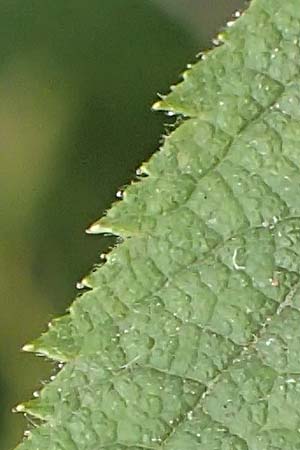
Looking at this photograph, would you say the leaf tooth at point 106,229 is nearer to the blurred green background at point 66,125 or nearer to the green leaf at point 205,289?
the green leaf at point 205,289

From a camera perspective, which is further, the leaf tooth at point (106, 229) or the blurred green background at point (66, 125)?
the blurred green background at point (66, 125)

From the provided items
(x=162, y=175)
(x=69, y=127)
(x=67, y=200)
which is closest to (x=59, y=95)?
(x=69, y=127)

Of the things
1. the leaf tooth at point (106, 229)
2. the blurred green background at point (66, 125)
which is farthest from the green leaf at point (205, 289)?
the blurred green background at point (66, 125)

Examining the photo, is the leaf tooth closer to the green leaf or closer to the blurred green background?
the green leaf

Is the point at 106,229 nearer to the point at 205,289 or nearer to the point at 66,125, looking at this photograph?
the point at 205,289

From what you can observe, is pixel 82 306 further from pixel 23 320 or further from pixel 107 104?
pixel 107 104

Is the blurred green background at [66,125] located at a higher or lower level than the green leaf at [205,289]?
higher

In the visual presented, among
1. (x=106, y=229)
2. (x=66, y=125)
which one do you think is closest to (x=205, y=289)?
(x=106, y=229)
